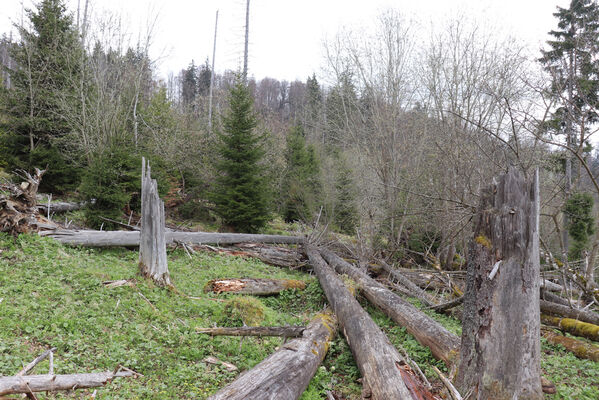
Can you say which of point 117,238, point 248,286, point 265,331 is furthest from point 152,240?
point 117,238

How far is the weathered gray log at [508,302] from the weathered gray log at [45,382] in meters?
3.07

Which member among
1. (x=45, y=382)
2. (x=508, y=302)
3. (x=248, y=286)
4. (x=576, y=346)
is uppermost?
(x=508, y=302)

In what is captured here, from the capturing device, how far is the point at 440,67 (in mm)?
12445

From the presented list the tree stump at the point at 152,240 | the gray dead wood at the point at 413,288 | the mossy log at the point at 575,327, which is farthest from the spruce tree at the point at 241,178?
the mossy log at the point at 575,327

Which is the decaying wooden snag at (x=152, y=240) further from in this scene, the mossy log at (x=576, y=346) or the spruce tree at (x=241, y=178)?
the spruce tree at (x=241, y=178)

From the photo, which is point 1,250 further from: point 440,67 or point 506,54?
point 506,54

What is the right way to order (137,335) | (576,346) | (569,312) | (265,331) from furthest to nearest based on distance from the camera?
(569,312)
(576,346)
(137,335)
(265,331)

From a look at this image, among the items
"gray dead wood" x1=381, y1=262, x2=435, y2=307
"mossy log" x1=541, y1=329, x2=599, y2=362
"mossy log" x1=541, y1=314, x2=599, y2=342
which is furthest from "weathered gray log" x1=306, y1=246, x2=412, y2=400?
"mossy log" x1=541, y1=314, x2=599, y2=342

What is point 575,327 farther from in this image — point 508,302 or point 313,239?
point 313,239

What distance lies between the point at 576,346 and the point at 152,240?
7.28 meters

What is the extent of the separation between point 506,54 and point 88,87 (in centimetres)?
1670

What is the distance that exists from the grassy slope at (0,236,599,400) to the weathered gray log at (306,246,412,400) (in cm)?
31

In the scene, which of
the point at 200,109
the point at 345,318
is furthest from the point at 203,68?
the point at 345,318

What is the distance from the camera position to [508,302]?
2508 mm
